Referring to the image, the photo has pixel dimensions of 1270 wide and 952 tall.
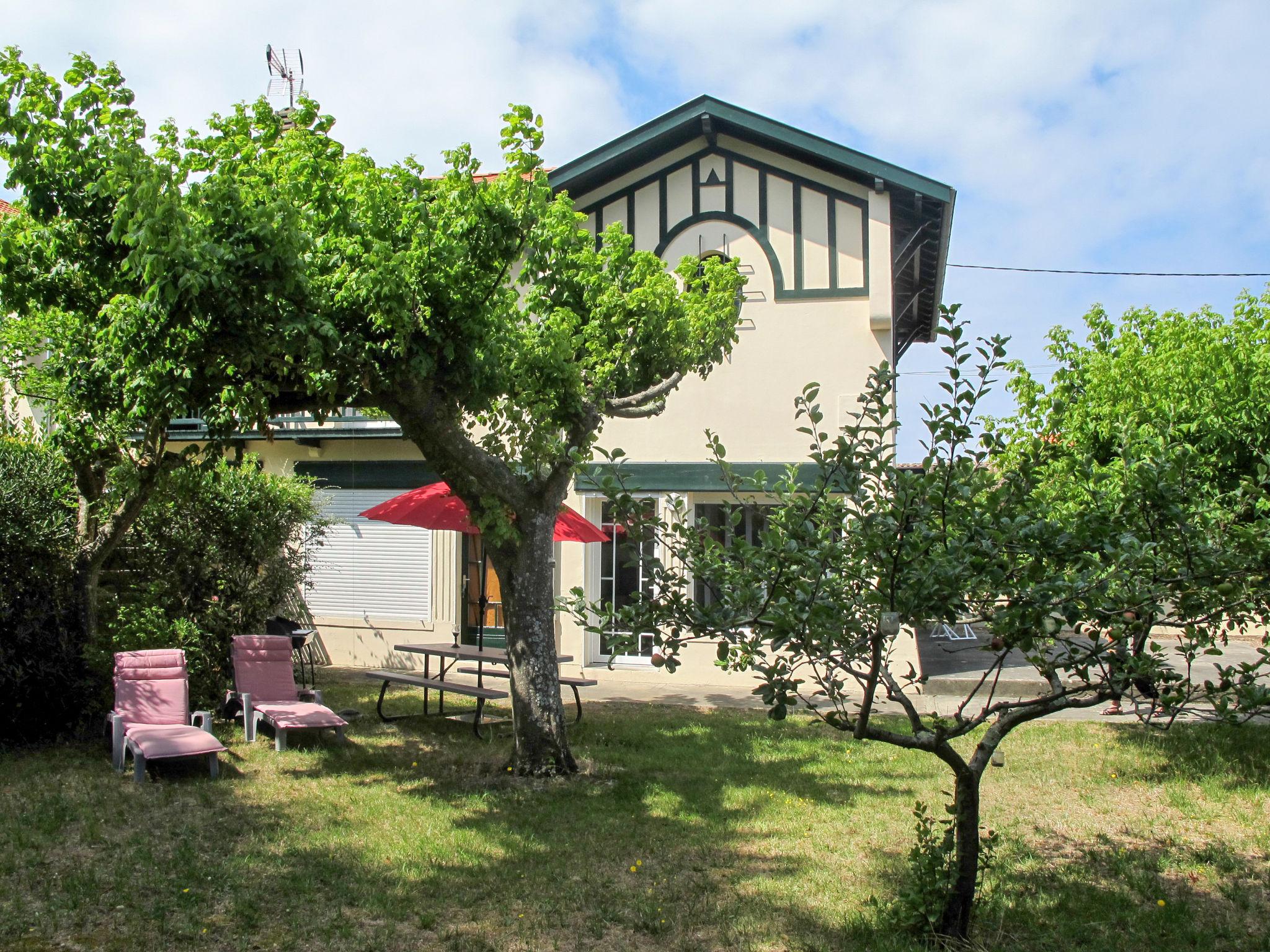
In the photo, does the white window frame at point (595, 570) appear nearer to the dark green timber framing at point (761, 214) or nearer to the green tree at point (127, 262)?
the dark green timber framing at point (761, 214)

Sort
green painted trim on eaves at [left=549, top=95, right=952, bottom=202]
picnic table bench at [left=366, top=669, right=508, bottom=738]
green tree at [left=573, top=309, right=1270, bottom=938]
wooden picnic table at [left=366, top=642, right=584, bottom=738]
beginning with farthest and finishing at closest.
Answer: green painted trim on eaves at [left=549, top=95, right=952, bottom=202] < wooden picnic table at [left=366, top=642, right=584, bottom=738] < picnic table bench at [left=366, top=669, right=508, bottom=738] < green tree at [left=573, top=309, right=1270, bottom=938]

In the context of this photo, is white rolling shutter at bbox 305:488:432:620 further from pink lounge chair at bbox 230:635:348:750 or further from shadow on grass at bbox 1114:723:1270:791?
shadow on grass at bbox 1114:723:1270:791

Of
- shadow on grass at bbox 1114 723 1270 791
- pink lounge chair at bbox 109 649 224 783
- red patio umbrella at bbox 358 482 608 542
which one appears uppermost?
red patio umbrella at bbox 358 482 608 542

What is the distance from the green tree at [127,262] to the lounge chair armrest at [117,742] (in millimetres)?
1867

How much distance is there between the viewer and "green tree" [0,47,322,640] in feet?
18.4

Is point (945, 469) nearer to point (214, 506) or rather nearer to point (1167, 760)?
point (1167, 760)

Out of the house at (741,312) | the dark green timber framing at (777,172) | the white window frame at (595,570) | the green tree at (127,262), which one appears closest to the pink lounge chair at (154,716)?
the green tree at (127,262)

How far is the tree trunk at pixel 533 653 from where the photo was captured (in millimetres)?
7898

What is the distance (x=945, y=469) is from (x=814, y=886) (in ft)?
9.23

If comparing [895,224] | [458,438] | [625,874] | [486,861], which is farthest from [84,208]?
[895,224]

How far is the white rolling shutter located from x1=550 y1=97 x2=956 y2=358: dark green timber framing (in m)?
5.36

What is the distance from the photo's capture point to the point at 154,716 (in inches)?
337

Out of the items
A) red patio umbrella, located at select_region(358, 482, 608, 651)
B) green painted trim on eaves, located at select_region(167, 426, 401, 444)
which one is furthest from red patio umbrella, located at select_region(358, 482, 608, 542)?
green painted trim on eaves, located at select_region(167, 426, 401, 444)

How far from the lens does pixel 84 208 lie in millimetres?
6320
